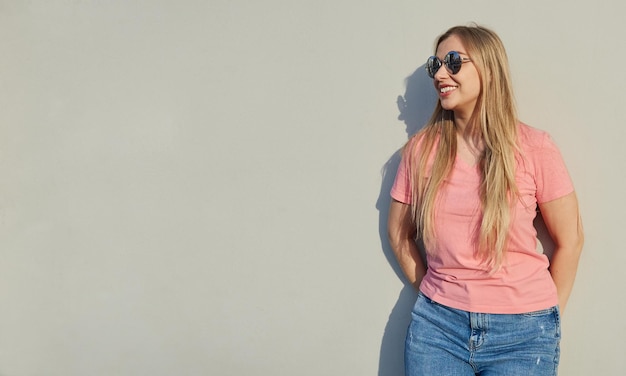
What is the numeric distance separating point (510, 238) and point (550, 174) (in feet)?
0.73

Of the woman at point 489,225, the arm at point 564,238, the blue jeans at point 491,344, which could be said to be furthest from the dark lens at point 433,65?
the blue jeans at point 491,344

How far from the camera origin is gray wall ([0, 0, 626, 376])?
2.23 meters

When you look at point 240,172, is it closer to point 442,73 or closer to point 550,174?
point 442,73

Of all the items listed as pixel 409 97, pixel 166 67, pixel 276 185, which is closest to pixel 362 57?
pixel 409 97

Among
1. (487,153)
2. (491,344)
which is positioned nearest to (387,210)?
(487,153)

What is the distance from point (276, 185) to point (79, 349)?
112 centimetres

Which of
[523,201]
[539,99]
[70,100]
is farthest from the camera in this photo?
[70,100]

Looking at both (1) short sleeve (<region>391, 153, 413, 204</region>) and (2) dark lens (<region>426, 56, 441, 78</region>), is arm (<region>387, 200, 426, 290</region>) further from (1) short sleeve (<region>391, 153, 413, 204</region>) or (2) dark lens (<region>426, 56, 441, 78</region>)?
(2) dark lens (<region>426, 56, 441, 78</region>)

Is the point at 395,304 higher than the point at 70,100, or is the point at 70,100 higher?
the point at 70,100

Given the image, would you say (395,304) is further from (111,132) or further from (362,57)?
(111,132)

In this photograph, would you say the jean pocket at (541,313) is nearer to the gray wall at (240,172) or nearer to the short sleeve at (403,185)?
the gray wall at (240,172)

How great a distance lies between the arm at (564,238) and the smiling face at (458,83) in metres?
0.38

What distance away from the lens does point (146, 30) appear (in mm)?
2693

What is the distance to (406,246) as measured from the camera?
2.38 meters
